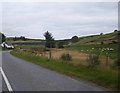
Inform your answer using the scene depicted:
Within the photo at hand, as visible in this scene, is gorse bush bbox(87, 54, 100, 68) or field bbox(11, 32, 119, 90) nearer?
field bbox(11, 32, 119, 90)

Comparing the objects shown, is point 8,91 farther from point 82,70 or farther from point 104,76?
point 82,70

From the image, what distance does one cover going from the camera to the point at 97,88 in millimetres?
12977

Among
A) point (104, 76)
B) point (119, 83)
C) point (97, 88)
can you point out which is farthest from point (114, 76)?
point (97, 88)

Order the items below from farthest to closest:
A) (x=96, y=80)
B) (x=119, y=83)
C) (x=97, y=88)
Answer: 1. (x=96, y=80)
2. (x=119, y=83)
3. (x=97, y=88)

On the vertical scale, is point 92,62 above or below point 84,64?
above

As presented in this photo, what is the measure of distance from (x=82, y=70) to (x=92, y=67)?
35.3 inches

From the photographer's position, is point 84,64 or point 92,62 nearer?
point 92,62

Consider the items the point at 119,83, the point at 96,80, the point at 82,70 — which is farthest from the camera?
the point at 82,70

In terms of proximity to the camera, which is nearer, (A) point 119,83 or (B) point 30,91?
(B) point 30,91

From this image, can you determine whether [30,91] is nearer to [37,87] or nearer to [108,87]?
[37,87]

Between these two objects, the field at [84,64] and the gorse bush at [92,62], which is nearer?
the field at [84,64]

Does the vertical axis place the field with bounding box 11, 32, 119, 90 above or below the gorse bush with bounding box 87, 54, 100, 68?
below

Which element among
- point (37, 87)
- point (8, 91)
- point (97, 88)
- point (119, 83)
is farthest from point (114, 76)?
point (8, 91)

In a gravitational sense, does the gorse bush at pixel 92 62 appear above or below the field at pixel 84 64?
above
